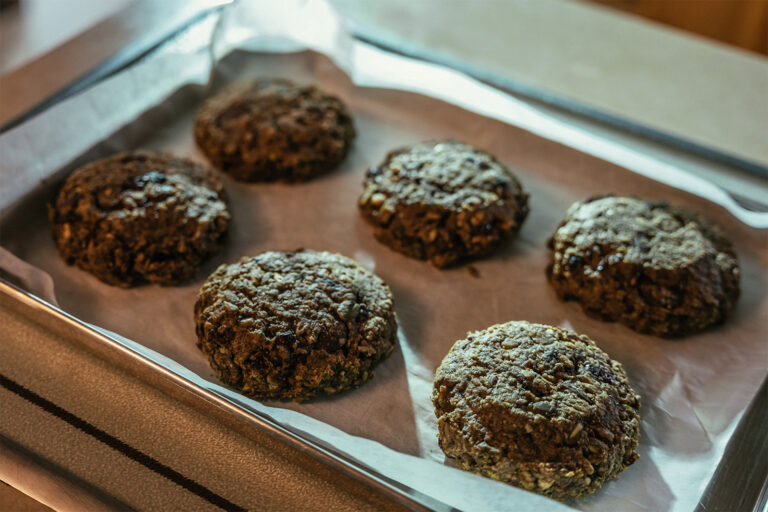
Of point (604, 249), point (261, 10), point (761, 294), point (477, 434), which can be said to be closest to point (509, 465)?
point (477, 434)

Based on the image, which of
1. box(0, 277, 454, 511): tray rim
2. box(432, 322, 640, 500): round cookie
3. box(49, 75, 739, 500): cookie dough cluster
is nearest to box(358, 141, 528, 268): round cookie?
box(49, 75, 739, 500): cookie dough cluster

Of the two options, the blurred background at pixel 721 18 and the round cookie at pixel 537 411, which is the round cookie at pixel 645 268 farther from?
the blurred background at pixel 721 18

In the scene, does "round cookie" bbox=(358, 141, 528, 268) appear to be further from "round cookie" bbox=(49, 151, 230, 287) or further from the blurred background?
the blurred background

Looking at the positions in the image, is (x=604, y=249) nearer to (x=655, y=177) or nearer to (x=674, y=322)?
(x=674, y=322)

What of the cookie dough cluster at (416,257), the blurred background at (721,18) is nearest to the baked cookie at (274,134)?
the cookie dough cluster at (416,257)

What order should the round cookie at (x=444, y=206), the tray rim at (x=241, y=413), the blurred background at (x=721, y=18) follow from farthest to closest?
1. the blurred background at (x=721, y=18)
2. the round cookie at (x=444, y=206)
3. the tray rim at (x=241, y=413)
